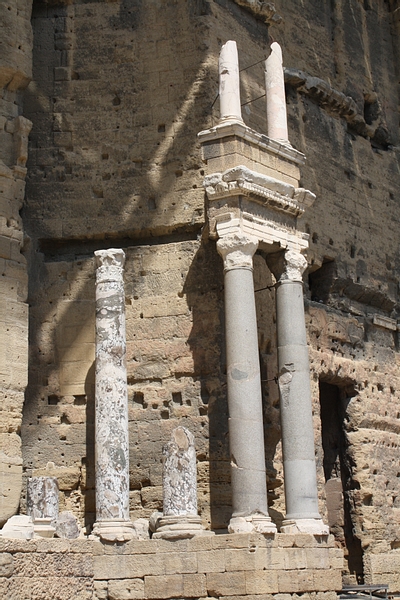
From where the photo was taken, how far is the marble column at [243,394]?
13.3 meters

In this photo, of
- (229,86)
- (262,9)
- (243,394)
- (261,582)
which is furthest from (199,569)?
(262,9)

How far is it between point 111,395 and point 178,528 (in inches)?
86.1

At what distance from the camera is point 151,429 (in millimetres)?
15492

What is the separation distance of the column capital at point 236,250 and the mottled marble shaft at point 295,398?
0.93 meters

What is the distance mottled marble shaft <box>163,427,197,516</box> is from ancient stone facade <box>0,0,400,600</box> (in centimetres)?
116

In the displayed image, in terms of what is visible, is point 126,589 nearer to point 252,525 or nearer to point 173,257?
point 252,525

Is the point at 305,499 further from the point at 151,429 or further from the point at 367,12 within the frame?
the point at 367,12

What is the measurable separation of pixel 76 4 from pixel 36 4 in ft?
2.35

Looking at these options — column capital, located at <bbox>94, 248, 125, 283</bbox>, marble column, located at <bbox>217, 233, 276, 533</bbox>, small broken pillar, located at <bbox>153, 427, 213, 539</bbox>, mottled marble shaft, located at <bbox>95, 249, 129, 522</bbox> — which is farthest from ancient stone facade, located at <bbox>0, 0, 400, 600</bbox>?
column capital, located at <bbox>94, 248, 125, 283</bbox>

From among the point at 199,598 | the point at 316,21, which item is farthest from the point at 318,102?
the point at 199,598

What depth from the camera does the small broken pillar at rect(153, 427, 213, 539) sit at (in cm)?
1286

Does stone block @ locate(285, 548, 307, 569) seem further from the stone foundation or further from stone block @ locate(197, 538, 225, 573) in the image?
stone block @ locate(197, 538, 225, 573)

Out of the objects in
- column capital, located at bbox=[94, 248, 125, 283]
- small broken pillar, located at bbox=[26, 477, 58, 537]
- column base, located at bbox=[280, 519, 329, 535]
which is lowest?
column base, located at bbox=[280, 519, 329, 535]

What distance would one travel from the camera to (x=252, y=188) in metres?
14.6
